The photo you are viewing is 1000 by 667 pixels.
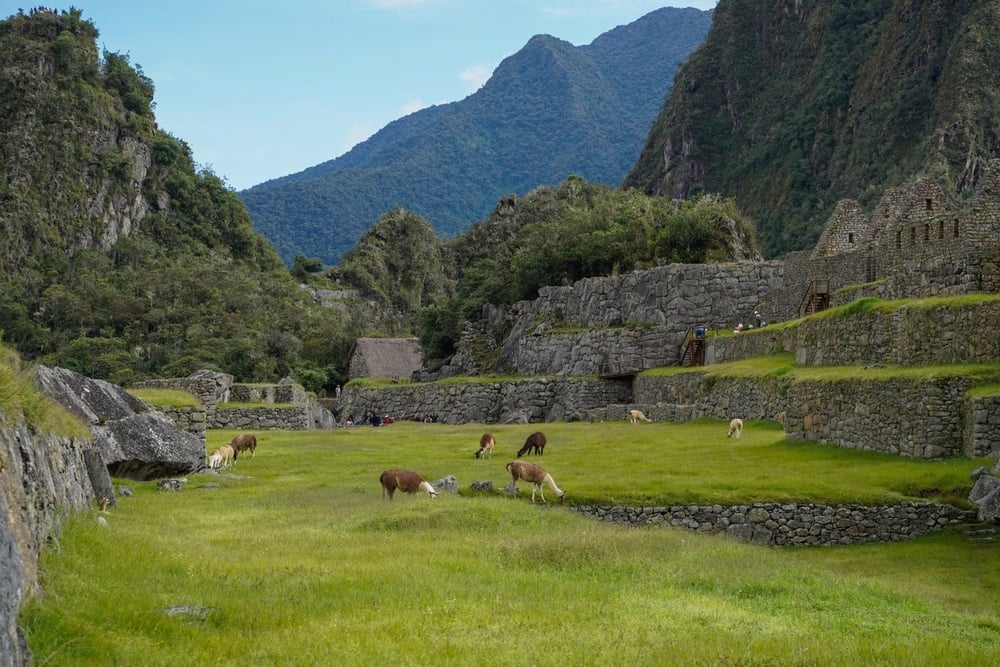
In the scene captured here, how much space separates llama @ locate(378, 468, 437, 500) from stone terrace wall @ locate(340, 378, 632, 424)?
27438 mm

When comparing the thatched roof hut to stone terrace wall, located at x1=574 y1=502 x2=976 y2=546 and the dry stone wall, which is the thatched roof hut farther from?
the dry stone wall

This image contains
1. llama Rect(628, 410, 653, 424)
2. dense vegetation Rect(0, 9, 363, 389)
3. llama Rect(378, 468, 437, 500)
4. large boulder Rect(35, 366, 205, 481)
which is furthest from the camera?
dense vegetation Rect(0, 9, 363, 389)

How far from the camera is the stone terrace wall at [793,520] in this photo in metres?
18.7

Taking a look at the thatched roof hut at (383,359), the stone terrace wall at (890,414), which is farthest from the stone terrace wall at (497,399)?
the stone terrace wall at (890,414)

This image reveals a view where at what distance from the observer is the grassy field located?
884 cm

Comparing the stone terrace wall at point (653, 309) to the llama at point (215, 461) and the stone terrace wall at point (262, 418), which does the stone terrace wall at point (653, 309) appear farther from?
the llama at point (215, 461)

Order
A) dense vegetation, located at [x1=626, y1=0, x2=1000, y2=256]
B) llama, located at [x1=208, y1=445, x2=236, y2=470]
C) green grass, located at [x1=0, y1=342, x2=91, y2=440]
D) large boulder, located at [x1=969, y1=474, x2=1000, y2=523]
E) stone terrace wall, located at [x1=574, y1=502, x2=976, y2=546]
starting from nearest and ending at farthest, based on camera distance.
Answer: green grass, located at [x1=0, y1=342, x2=91, y2=440], large boulder, located at [x1=969, y1=474, x2=1000, y2=523], stone terrace wall, located at [x1=574, y1=502, x2=976, y2=546], llama, located at [x1=208, y1=445, x2=236, y2=470], dense vegetation, located at [x1=626, y1=0, x2=1000, y2=256]

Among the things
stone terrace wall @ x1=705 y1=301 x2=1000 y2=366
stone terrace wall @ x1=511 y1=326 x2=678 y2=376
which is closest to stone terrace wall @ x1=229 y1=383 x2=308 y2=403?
stone terrace wall @ x1=511 y1=326 x2=678 y2=376

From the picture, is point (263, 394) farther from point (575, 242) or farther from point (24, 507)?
point (24, 507)

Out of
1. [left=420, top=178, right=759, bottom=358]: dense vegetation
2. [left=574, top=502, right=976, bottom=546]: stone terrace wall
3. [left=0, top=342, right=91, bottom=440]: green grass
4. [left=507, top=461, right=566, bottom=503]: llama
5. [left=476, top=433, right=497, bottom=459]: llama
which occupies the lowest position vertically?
[left=574, top=502, right=976, bottom=546]: stone terrace wall

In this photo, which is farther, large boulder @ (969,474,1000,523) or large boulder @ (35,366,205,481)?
large boulder @ (35,366,205,481)

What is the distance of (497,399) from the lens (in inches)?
2013

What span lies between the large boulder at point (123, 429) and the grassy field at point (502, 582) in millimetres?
551

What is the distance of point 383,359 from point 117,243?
50.6 meters
